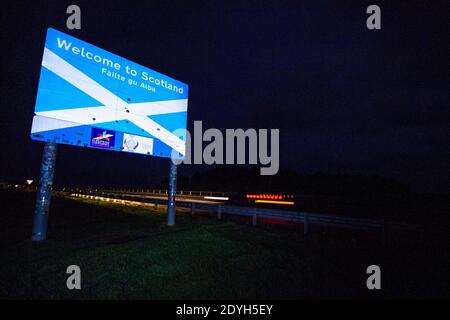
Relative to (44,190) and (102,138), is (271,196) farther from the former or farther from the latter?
(44,190)

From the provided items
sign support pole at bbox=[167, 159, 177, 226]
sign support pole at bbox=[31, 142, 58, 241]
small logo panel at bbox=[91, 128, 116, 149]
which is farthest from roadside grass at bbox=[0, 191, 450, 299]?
small logo panel at bbox=[91, 128, 116, 149]

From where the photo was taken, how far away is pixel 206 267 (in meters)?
5.14

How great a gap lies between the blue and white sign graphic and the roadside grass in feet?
12.1

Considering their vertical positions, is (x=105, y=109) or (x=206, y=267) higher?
(x=105, y=109)

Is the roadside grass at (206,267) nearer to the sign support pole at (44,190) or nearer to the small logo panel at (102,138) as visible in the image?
the sign support pole at (44,190)

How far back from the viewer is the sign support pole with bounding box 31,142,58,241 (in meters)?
7.11

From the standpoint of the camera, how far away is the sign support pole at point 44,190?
711 centimetres

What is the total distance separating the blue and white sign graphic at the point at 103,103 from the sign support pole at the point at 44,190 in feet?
1.55

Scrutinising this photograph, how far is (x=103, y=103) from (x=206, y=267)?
7.31 metres

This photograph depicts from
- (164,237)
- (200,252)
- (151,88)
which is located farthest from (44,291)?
(151,88)

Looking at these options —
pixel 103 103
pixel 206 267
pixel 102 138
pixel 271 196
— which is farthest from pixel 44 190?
pixel 271 196

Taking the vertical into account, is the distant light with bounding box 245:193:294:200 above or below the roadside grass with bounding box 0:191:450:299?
above

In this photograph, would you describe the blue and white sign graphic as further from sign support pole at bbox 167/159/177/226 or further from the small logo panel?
sign support pole at bbox 167/159/177/226
